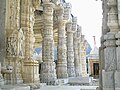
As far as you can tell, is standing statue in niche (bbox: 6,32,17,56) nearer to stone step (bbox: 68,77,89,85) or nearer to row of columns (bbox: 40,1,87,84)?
row of columns (bbox: 40,1,87,84)

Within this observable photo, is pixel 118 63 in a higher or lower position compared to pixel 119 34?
lower

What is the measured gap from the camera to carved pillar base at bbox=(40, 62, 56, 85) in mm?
14188

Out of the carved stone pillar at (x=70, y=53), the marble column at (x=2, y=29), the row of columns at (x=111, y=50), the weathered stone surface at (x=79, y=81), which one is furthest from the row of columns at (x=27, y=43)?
the row of columns at (x=111, y=50)

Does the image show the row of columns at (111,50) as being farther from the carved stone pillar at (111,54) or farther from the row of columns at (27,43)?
the row of columns at (27,43)

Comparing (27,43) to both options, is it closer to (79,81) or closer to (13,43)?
(13,43)

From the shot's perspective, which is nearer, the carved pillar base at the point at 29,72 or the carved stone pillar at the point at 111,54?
the carved stone pillar at the point at 111,54

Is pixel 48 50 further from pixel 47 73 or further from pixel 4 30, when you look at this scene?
pixel 4 30

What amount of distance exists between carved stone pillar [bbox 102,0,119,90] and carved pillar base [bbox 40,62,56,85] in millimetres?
9669

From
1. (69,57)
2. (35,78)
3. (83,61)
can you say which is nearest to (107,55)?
(35,78)

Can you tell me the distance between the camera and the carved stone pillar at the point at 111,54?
4387 mm

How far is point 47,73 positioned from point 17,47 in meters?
4.73

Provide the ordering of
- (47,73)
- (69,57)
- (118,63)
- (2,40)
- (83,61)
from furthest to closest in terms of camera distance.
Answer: (83,61)
(69,57)
(47,73)
(2,40)
(118,63)

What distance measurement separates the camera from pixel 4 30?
32.4 feet

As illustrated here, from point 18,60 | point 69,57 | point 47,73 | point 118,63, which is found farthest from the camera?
point 69,57
